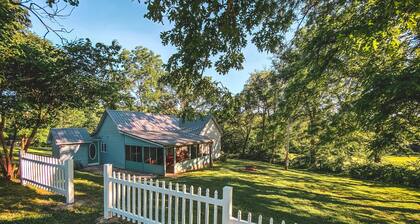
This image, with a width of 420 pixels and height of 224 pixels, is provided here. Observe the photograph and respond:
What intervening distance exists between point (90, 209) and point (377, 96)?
8.48m

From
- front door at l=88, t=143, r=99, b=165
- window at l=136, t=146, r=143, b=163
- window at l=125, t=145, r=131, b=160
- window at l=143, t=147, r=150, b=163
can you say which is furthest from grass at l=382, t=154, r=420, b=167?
front door at l=88, t=143, r=99, b=165

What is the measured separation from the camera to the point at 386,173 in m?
21.2

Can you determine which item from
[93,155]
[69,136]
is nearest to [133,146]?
[93,155]

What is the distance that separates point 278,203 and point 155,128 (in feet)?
48.0

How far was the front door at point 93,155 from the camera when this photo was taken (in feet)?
70.2

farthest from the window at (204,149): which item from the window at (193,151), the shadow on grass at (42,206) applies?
the shadow on grass at (42,206)

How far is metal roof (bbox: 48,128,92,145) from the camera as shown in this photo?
20.1m

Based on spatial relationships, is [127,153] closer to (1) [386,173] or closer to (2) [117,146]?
(2) [117,146]

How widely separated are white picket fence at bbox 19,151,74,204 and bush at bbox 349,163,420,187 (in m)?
21.3

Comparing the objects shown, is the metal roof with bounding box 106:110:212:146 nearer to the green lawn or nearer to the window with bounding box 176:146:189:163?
the window with bounding box 176:146:189:163

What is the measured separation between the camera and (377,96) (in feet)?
23.9

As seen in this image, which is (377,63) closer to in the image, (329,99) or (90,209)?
(329,99)

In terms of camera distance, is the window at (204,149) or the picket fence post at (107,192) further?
the window at (204,149)

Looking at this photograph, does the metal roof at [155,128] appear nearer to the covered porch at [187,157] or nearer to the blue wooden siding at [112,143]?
the covered porch at [187,157]
